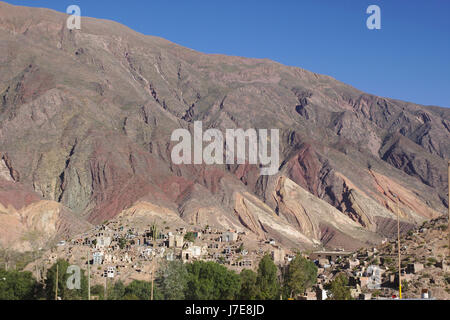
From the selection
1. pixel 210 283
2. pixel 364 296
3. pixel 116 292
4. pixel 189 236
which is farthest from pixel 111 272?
pixel 364 296

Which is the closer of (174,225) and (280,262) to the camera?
(280,262)

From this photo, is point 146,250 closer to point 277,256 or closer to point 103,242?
point 103,242

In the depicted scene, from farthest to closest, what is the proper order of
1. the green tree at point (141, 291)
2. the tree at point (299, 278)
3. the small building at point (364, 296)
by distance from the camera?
1. the tree at point (299, 278)
2. the green tree at point (141, 291)
3. the small building at point (364, 296)

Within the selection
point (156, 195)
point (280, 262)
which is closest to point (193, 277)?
point (280, 262)

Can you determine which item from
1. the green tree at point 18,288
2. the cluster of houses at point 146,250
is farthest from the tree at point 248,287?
the green tree at point 18,288

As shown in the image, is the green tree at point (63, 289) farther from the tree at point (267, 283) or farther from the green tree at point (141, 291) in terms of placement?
the tree at point (267, 283)
